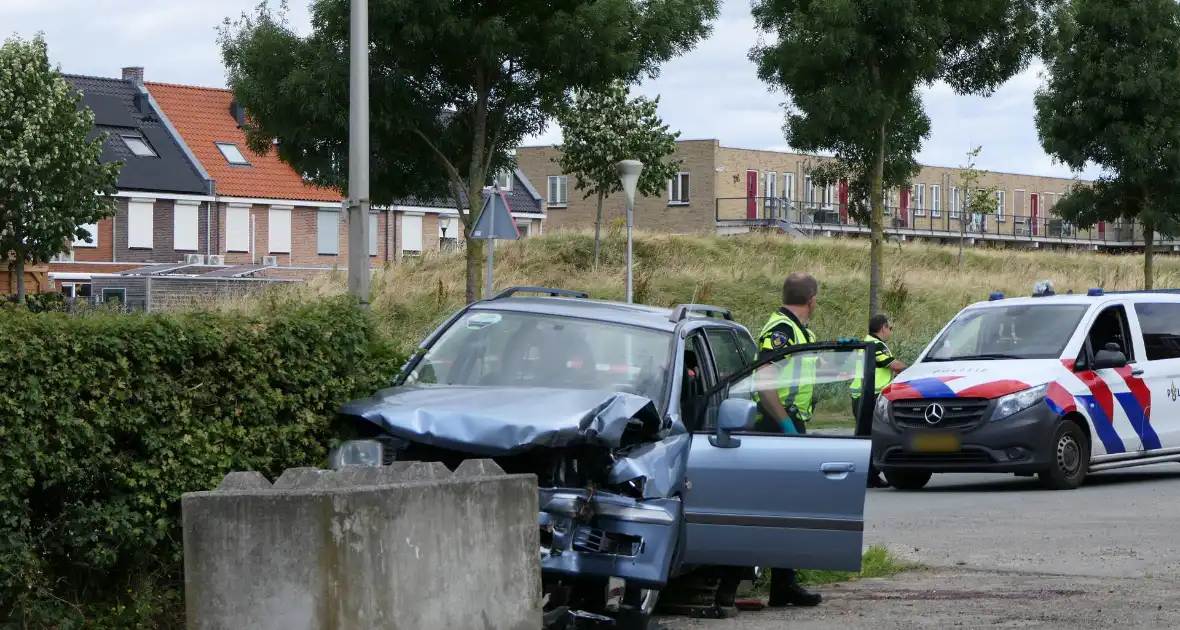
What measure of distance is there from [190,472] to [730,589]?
116 inches

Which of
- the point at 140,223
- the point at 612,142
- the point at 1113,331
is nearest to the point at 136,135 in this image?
the point at 140,223

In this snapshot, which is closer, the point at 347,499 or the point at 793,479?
the point at 347,499

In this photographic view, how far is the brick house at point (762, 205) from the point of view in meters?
69.5

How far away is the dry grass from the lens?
3170 cm

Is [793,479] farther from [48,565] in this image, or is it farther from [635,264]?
[635,264]

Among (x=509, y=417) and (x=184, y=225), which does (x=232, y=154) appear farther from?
(x=509, y=417)

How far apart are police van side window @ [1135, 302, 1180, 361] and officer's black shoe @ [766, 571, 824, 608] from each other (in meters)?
7.59

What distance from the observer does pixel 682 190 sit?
72.2 m

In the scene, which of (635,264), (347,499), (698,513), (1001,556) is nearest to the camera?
(347,499)

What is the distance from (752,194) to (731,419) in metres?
66.1

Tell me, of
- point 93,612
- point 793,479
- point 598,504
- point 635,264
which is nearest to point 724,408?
point 793,479

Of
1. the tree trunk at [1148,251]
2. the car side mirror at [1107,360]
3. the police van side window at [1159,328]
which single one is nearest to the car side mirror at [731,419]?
the car side mirror at [1107,360]

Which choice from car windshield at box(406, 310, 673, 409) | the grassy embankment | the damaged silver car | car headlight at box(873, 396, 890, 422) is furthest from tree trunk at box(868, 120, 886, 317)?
car windshield at box(406, 310, 673, 409)

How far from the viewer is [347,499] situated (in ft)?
18.3
